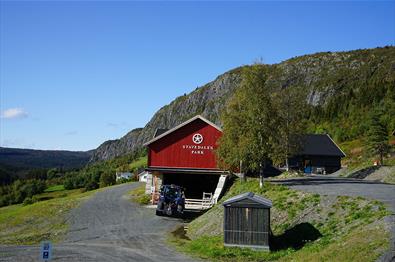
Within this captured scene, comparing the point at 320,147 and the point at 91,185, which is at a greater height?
the point at 320,147

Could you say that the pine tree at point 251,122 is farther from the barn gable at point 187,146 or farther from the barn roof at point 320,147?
the barn roof at point 320,147

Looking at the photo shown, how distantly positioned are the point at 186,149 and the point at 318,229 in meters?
25.6

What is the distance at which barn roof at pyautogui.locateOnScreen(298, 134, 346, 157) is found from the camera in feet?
247

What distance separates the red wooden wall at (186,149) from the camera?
45781 mm

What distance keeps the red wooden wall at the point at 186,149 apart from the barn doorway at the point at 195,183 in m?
5.42

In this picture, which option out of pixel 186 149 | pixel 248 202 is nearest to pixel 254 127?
pixel 186 149

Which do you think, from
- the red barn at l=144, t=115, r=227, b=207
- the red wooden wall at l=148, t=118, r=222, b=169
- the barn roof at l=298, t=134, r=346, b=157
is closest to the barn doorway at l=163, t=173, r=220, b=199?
the red barn at l=144, t=115, r=227, b=207

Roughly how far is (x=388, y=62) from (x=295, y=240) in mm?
174059

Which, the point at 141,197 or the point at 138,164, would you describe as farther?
the point at 138,164

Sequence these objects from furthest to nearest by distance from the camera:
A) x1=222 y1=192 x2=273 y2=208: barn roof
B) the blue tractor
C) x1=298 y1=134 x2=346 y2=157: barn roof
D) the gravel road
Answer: x1=298 y1=134 x2=346 y2=157: barn roof < the blue tractor < x1=222 y1=192 x2=273 y2=208: barn roof < the gravel road

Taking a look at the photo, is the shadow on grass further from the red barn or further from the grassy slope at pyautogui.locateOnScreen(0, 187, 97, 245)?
the red barn

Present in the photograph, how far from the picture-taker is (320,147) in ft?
253

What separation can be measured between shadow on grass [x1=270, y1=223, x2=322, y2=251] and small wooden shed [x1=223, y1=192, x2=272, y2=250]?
2.83ft

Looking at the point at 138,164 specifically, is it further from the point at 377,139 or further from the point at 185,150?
the point at 185,150
